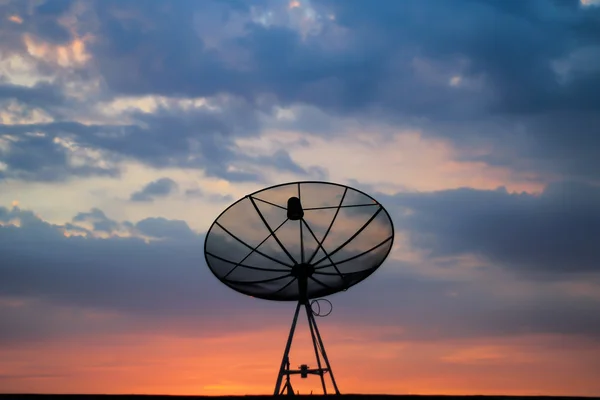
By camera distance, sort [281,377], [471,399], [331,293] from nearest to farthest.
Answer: [471,399], [281,377], [331,293]

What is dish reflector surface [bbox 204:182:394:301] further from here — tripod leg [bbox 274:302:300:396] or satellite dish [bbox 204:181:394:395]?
tripod leg [bbox 274:302:300:396]

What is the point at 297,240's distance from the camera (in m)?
32.8

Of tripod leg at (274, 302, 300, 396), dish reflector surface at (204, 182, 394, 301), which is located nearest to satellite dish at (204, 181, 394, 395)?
dish reflector surface at (204, 182, 394, 301)

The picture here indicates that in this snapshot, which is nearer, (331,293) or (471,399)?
(471,399)

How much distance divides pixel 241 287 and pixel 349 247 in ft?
16.8

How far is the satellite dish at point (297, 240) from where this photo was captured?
3169 cm

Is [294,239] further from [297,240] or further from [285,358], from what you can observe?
[285,358]

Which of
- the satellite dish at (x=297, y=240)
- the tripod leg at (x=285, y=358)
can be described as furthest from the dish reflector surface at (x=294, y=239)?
the tripod leg at (x=285, y=358)

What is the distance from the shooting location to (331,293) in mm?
31656

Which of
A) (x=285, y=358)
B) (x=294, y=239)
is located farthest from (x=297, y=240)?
(x=285, y=358)

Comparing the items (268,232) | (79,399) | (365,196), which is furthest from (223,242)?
(79,399)

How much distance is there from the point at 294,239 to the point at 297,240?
0.51 ft

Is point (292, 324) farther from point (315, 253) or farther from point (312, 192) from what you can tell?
point (312, 192)

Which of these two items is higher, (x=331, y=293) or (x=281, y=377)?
(x=331, y=293)
